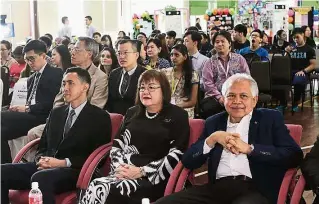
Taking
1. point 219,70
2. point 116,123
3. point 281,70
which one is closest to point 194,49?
point 219,70

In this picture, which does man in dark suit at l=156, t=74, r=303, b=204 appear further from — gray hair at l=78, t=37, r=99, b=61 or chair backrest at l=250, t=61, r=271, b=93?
chair backrest at l=250, t=61, r=271, b=93

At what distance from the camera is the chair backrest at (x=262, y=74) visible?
707 cm

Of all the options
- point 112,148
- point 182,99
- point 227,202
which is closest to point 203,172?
point 182,99

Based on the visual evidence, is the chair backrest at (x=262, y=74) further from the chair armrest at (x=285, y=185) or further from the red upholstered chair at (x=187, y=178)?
the chair armrest at (x=285, y=185)

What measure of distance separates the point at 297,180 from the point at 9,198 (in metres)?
1.86

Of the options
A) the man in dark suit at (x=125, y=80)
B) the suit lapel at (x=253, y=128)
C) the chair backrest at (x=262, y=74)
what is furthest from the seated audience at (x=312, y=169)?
the chair backrest at (x=262, y=74)

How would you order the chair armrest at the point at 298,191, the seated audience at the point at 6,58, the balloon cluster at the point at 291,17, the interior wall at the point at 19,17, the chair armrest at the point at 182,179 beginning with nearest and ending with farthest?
the chair armrest at the point at 298,191, the chair armrest at the point at 182,179, the seated audience at the point at 6,58, the interior wall at the point at 19,17, the balloon cluster at the point at 291,17

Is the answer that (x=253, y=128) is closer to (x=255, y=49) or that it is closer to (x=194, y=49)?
(x=194, y=49)

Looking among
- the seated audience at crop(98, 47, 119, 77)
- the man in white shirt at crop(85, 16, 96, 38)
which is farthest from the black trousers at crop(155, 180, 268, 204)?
the man in white shirt at crop(85, 16, 96, 38)

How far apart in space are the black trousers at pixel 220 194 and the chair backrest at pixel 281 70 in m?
5.07

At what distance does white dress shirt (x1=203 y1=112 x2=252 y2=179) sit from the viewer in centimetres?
294

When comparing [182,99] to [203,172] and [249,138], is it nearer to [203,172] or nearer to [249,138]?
[203,172]

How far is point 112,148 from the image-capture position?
336 centimetres

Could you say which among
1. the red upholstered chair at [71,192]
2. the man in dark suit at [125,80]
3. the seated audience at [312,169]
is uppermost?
the man in dark suit at [125,80]
